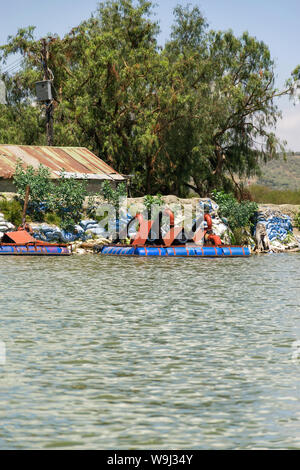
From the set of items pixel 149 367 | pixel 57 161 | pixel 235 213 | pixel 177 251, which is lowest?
pixel 149 367

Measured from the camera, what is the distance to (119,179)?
1922 inches

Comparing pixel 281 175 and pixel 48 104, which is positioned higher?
pixel 281 175

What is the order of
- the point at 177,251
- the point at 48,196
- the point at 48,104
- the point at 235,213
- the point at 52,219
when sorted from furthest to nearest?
the point at 48,104, the point at 235,213, the point at 48,196, the point at 52,219, the point at 177,251

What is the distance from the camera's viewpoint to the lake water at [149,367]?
8.89 meters

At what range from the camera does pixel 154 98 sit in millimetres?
54125

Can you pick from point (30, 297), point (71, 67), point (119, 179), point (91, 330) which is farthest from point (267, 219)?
point (91, 330)

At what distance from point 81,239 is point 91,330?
27.3m

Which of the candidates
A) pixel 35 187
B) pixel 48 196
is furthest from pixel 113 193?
pixel 35 187

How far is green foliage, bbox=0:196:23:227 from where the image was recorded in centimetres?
4197

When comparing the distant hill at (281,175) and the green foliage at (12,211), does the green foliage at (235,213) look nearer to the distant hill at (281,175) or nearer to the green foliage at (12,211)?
the green foliage at (12,211)

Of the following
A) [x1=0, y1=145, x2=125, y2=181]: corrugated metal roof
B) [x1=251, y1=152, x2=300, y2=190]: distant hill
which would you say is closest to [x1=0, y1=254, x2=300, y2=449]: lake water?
[x1=0, y1=145, x2=125, y2=181]: corrugated metal roof

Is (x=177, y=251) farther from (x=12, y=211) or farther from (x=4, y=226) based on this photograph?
(x=12, y=211)

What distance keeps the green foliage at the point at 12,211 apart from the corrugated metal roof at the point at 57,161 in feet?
6.75

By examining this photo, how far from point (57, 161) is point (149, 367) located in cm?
3672
